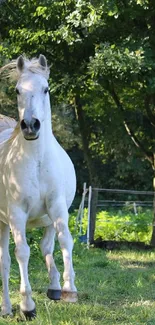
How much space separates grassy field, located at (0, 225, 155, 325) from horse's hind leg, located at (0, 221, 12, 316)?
4.4 inches

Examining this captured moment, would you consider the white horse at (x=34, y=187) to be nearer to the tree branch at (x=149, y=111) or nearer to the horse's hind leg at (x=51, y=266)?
the horse's hind leg at (x=51, y=266)

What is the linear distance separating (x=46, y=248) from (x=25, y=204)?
91 cm

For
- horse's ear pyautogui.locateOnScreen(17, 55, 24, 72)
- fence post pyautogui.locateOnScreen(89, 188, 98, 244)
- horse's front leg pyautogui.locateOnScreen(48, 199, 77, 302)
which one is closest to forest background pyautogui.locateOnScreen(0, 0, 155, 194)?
fence post pyautogui.locateOnScreen(89, 188, 98, 244)

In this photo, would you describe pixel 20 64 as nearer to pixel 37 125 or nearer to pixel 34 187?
pixel 37 125

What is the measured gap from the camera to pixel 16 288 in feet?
22.3

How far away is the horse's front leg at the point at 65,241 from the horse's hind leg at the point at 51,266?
34 centimetres

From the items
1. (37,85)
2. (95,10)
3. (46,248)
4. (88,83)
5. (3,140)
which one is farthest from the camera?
(88,83)

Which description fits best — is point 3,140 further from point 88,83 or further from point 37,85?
point 88,83

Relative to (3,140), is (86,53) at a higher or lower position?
higher

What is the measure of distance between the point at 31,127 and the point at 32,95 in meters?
0.32

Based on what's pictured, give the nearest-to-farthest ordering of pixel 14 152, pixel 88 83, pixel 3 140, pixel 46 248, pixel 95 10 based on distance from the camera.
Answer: pixel 14 152 < pixel 46 248 < pixel 3 140 < pixel 95 10 < pixel 88 83

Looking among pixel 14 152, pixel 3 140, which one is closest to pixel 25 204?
pixel 14 152

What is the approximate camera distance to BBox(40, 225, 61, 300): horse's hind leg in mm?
→ 5337

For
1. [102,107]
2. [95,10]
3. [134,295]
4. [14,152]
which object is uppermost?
[95,10]
